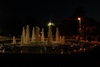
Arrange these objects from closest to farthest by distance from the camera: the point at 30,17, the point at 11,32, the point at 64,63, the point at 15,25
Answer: the point at 64,63 < the point at 11,32 < the point at 15,25 < the point at 30,17

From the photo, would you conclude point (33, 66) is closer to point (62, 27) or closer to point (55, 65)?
point (55, 65)

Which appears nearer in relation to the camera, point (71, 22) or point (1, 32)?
point (1, 32)

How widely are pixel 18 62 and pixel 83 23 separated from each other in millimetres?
62156

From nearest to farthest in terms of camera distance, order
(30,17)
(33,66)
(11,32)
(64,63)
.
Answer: (33,66) < (64,63) < (11,32) < (30,17)

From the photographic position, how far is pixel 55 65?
55.8ft

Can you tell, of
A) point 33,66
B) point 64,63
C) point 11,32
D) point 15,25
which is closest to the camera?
point 33,66

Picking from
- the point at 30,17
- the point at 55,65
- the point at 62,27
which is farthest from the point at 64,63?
the point at 30,17

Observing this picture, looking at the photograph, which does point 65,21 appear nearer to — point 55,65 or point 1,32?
point 1,32

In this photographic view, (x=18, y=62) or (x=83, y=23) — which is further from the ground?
(x=83, y=23)

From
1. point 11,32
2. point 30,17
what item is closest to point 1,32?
point 11,32

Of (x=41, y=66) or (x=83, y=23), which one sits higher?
(x=83, y=23)

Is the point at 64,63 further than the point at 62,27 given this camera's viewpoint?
No

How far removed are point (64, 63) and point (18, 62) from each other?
9.49ft

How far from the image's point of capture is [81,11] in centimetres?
8488
